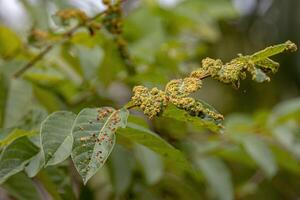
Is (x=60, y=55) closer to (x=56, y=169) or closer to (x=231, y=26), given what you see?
(x=56, y=169)

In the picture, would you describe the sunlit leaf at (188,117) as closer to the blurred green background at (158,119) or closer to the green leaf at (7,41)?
the blurred green background at (158,119)

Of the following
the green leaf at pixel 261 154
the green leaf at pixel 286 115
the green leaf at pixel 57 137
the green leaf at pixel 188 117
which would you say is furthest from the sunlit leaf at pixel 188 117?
the green leaf at pixel 286 115

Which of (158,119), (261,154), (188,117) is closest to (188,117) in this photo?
(188,117)

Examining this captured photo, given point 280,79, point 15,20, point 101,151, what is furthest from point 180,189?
point 15,20

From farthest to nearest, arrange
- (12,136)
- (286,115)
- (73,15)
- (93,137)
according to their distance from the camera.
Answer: (286,115)
(73,15)
(12,136)
(93,137)

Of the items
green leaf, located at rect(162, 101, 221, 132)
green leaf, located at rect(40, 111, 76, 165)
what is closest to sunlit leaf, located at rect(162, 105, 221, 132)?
green leaf, located at rect(162, 101, 221, 132)

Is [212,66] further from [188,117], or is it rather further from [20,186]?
[20,186]
